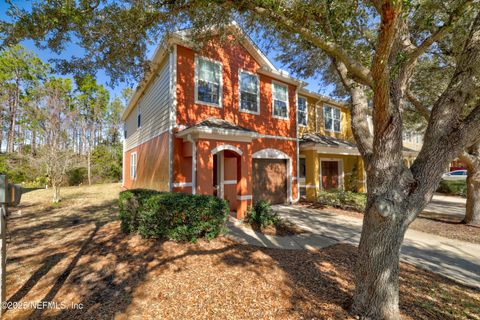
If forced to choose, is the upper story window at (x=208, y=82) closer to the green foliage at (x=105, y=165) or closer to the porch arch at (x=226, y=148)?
the porch arch at (x=226, y=148)

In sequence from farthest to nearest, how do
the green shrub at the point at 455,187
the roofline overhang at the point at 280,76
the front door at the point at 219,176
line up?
the green shrub at the point at 455,187
the roofline overhang at the point at 280,76
the front door at the point at 219,176

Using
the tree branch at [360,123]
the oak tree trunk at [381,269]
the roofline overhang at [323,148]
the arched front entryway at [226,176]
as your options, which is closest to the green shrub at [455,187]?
the roofline overhang at [323,148]

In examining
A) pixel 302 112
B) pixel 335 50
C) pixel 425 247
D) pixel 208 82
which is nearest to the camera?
pixel 335 50

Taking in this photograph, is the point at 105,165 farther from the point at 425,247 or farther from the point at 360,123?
the point at 425,247

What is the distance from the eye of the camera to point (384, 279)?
2750 millimetres

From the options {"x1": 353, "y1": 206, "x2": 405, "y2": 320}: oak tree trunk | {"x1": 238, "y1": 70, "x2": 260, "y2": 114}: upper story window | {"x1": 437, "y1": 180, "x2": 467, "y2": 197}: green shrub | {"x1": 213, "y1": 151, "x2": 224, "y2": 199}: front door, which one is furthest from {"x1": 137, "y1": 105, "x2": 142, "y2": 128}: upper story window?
{"x1": 437, "y1": 180, "x2": 467, "y2": 197}: green shrub

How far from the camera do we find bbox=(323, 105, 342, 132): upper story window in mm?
14695

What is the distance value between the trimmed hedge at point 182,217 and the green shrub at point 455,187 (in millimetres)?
19974

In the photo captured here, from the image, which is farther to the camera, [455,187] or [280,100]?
[455,187]

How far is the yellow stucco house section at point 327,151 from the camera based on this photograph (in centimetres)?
1194

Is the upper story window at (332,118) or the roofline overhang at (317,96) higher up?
the roofline overhang at (317,96)

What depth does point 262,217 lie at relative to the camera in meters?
6.97

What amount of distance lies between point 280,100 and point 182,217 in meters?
8.15

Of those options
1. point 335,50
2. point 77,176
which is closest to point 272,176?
point 335,50
